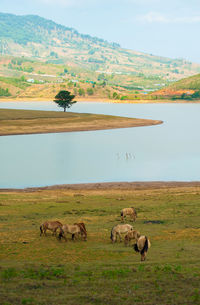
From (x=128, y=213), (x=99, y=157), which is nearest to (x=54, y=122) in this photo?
(x=99, y=157)

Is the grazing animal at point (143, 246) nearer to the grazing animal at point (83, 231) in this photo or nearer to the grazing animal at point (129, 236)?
the grazing animal at point (129, 236)

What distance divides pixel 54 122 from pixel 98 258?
117 meters

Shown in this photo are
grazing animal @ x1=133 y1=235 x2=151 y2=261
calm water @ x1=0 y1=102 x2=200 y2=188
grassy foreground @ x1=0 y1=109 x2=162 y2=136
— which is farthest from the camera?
grassy foreground @ x1=0 y1=109 x2=162 y2=136

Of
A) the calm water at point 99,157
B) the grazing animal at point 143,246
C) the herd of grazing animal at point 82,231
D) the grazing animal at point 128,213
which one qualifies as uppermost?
the grazing animal at point 143,246

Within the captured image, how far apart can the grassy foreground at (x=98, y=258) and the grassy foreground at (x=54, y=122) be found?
85.9 meters

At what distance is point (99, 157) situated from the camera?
82.8 m

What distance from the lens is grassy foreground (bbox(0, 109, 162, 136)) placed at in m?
123

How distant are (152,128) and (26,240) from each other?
12041 centimetres

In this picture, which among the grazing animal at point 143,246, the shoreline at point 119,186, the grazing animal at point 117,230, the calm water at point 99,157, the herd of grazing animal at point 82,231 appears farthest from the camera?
the calm water at point 99,157

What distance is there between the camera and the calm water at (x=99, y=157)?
6050cm

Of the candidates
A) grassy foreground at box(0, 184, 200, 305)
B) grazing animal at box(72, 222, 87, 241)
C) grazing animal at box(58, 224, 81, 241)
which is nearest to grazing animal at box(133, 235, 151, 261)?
grassy foreground at box(0, 184, 200, 305)

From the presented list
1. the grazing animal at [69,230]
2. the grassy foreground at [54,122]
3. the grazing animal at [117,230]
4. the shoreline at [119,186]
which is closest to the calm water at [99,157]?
the shoreline at [119,186]

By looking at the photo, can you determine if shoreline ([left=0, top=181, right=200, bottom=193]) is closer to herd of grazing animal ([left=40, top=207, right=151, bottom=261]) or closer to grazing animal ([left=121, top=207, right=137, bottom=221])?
grazing animal ([left=121, top=207, right=137, bottom=221])

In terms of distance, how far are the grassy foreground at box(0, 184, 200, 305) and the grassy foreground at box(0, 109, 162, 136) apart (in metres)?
85.9
